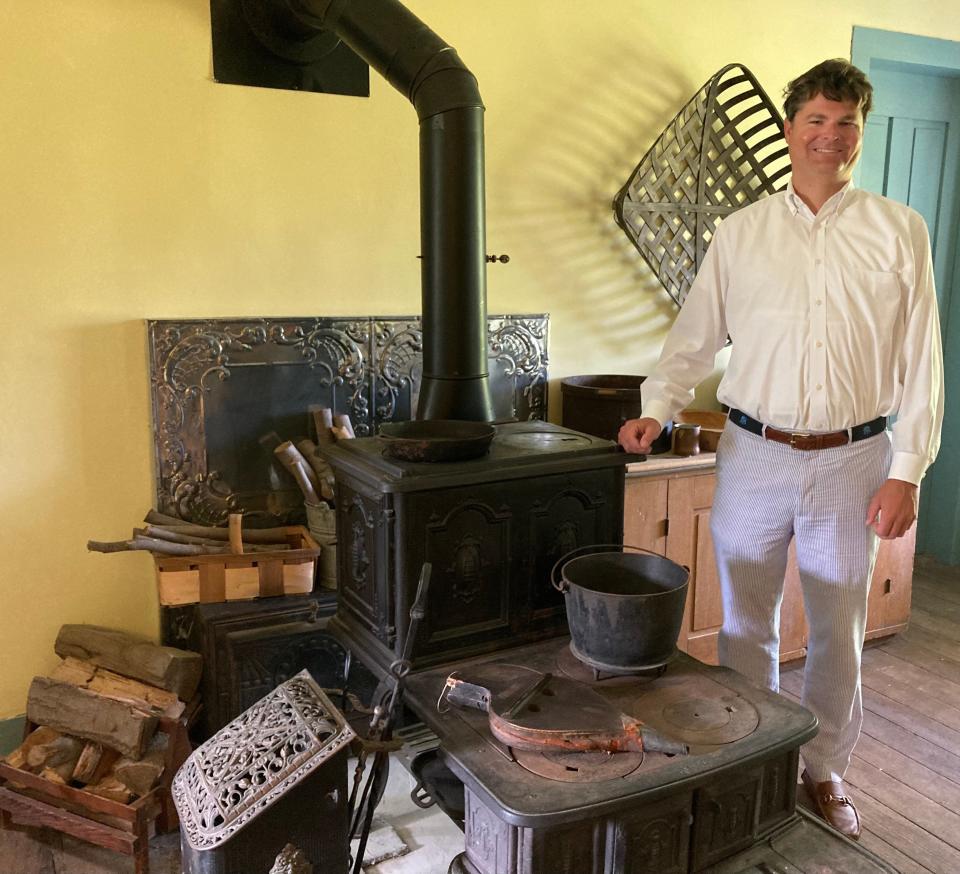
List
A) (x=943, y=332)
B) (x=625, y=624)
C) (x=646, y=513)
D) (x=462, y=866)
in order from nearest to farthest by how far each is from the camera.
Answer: (x=462, y=866) → (x=625, y=624) → (x=646, y=513) → (x=943, y=332)

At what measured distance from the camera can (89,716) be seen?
80.2 inches

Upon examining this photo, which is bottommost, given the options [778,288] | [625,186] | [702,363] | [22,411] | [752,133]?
[22,411]

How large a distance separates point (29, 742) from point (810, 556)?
1786 mm

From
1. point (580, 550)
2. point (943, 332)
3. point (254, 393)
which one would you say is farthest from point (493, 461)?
point (943, 332)

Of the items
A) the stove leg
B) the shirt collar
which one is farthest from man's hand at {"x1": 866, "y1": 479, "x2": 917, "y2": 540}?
the stove leg

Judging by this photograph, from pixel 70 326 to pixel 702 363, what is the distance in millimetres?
1509

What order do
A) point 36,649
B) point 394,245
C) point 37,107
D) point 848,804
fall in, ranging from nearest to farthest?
point 848,804 → point 37,107 → point 36,649 → point 394,245

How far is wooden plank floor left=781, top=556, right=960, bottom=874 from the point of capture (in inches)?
81.4

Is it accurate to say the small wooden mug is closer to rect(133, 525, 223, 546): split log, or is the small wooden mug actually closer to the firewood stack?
rect(133, 525, 223, 546): split log

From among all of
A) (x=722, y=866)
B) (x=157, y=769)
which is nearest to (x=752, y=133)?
(x=722, y=866)

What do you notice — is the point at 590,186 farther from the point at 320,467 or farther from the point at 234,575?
the point at 234,575

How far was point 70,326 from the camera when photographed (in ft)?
7.20

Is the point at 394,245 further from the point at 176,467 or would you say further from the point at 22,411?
the point at 22,411

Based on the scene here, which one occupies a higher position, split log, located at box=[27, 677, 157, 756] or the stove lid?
the stove lid
